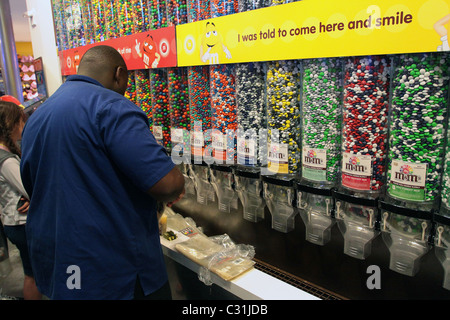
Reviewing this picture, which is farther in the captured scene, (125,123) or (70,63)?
(70,63)

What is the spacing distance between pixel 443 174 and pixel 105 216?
3.77 ft

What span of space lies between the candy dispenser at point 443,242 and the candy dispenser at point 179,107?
51.3 inches

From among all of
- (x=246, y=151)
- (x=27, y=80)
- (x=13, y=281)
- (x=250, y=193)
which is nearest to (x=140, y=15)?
(x=246, y=151)

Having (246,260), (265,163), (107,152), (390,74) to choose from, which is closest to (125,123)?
(107,152)

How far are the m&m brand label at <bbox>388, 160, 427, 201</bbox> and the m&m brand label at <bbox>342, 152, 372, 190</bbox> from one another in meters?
0.08

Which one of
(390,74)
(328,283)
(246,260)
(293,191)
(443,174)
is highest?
(390,74)

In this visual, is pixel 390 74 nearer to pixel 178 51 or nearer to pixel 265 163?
pixel 265 163

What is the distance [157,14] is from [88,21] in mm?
1014

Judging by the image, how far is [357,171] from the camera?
1.25 m

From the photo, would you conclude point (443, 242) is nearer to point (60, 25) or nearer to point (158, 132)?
point (158, 132)

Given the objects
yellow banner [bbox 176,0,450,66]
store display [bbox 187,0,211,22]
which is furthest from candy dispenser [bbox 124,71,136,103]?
yellow banner [bbox 176,0,450,66]

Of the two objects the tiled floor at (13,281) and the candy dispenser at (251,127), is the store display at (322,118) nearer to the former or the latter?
the candy dispenser at (251,127)

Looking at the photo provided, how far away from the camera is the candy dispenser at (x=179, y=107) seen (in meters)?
2.04

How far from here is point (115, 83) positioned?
141 cm
